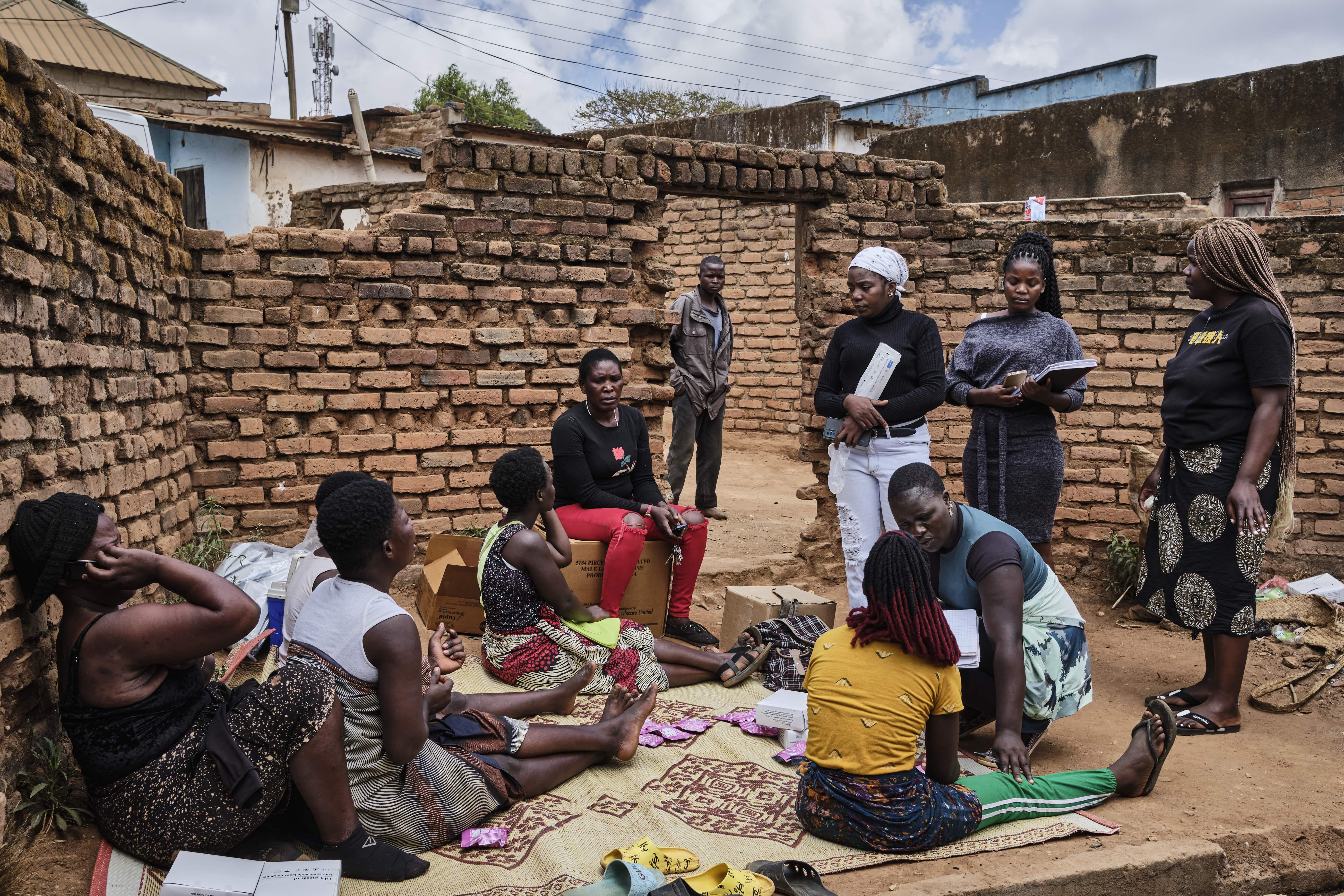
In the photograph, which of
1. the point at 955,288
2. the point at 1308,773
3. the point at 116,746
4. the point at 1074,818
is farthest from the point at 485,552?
the point at 955,288

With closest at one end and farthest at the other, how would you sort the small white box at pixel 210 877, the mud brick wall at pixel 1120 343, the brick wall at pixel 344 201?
1. the small white box at pixel 210 877
2. the mud brick wall at pixel 1120 343
3. the brick wall at pixel 344 201

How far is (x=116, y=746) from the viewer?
248 centimetres

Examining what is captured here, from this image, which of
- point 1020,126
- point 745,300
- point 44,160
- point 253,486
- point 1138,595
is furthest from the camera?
point 1020,126

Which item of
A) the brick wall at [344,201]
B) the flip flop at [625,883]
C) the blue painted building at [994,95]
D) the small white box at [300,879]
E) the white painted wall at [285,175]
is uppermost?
the blue painted building at [994,95]

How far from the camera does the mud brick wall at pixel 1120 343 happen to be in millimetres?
6148

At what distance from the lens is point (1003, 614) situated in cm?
322

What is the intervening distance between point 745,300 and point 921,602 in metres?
8.70

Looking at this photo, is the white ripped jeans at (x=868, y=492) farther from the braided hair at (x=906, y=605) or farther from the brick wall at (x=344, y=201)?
the brick wall at (x=344, y=201)

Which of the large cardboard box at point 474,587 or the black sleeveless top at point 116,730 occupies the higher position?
the black sleeveless top at point 116,730

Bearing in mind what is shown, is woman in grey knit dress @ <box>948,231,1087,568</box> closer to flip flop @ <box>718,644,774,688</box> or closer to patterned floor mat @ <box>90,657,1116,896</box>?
flip flop @ <box>718,644,774,688</box>

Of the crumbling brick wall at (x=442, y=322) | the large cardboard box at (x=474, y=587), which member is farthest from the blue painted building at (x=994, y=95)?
the large cardboard box at (x=474, y=587)

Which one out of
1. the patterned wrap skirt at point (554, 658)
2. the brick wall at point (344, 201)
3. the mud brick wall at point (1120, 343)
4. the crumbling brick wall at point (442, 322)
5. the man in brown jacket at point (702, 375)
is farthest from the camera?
the brick wall at point (344, 201)

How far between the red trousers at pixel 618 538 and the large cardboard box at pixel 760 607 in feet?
1.00

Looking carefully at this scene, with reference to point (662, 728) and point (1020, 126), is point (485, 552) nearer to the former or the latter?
point (662, 728)
